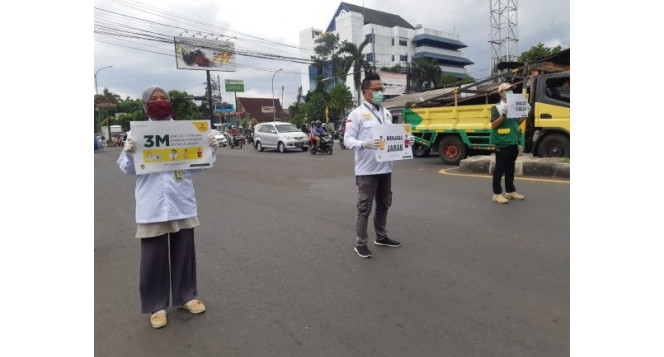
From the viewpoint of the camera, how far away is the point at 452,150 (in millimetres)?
11531

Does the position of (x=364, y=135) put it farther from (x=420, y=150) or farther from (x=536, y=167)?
A: (x=420, y=150)

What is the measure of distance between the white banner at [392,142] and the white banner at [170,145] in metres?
1.66

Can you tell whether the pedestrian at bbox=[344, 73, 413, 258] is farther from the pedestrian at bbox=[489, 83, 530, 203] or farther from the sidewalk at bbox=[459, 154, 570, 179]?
the sidewalk at bbox=[459, 154, 570, 179]

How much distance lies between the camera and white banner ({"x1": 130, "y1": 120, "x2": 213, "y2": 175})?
9.12 ft

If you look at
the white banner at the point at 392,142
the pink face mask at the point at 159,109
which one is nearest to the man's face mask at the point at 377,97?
the white banner at the point at 392,142

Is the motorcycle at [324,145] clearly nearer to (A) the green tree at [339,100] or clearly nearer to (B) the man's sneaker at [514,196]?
(B) the man's sneaker at [514,196]

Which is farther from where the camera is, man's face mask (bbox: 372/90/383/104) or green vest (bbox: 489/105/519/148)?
green vest (bbox: 489/105/519/148)

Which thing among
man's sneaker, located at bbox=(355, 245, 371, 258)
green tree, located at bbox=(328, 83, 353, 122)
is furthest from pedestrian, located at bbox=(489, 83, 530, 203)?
green tree, located at bbox=(328, 83, 353, 122)

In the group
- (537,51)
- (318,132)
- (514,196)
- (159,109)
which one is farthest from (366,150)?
(537,51)

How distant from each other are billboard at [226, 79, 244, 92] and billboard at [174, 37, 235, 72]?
289 inches

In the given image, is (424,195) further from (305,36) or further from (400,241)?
(305,36)

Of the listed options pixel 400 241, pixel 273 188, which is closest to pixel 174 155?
pixel 400 241

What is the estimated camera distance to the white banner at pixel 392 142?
3998 mm

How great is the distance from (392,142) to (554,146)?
22.5ft
